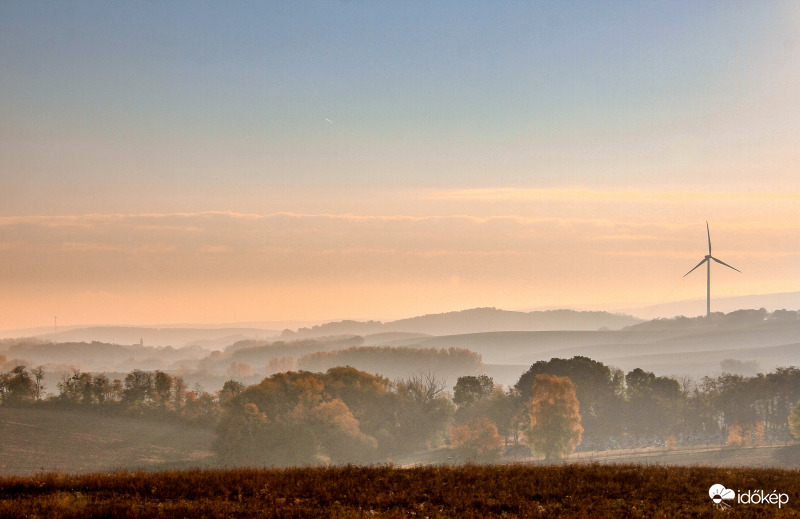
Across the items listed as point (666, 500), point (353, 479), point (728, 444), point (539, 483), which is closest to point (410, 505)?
point (353, 479)

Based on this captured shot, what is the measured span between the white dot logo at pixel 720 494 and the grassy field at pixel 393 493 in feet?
0.96

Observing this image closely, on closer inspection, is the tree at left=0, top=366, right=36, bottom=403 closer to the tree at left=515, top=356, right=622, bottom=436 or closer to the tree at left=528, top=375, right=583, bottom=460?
the tree at left=515, top=356, right=622, bottom=436

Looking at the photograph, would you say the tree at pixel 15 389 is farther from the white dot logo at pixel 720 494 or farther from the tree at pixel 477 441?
the white dot logo at pixel 720 494

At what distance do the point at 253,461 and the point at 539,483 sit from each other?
102m

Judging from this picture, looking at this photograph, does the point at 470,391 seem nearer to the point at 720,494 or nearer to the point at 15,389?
the point at 15,389

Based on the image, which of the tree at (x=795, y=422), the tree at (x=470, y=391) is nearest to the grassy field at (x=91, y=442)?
the tree at (x=470, y=391)

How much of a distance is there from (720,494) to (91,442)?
132309mm

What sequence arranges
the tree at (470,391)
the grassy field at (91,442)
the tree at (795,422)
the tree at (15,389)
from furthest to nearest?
the tree at (470,391) < the tree at (15,389) < the tree at (795,422) < the grassy field at (91,442)

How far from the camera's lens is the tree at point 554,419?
419ft

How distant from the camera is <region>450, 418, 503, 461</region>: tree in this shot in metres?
131

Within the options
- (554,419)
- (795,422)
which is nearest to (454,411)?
(554,419)

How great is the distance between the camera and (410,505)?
2344 cm

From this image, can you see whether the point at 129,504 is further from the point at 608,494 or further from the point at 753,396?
the point at 753,396

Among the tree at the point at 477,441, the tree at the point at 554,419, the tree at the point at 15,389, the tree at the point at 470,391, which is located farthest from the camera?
the tree at the point at 470,391
